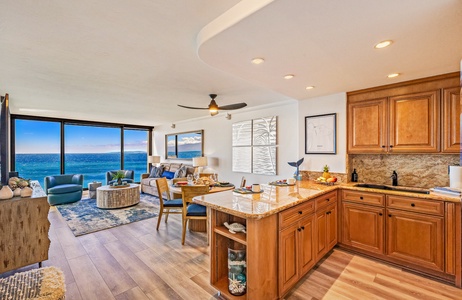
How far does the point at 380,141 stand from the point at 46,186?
7798 mm

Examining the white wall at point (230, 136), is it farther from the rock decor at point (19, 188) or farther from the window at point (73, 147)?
the rock decor at point (19, 188)

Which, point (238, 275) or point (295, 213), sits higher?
point (295, 213)

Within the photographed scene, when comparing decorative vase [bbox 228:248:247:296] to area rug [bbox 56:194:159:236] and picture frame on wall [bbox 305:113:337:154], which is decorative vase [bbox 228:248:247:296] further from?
area rug [bbox 56:194:159:236]

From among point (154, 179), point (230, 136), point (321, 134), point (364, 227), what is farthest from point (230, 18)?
point (154, 179)

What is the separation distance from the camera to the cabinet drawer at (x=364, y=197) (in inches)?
107

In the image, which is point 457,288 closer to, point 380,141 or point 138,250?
point 380,141

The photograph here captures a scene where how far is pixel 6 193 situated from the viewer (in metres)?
2.42

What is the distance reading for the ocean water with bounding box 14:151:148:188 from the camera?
7023 millimetres

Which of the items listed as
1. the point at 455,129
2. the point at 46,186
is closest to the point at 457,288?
the point at 455,129

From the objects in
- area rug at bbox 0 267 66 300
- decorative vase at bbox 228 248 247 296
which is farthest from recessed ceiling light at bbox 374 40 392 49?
area rug at bbox 0 267 66 300

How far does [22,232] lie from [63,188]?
3810 mm

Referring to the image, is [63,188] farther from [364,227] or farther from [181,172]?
[364,227]

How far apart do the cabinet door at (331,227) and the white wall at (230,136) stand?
4.57 feet

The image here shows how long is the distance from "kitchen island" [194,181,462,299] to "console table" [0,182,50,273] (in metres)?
2.05
